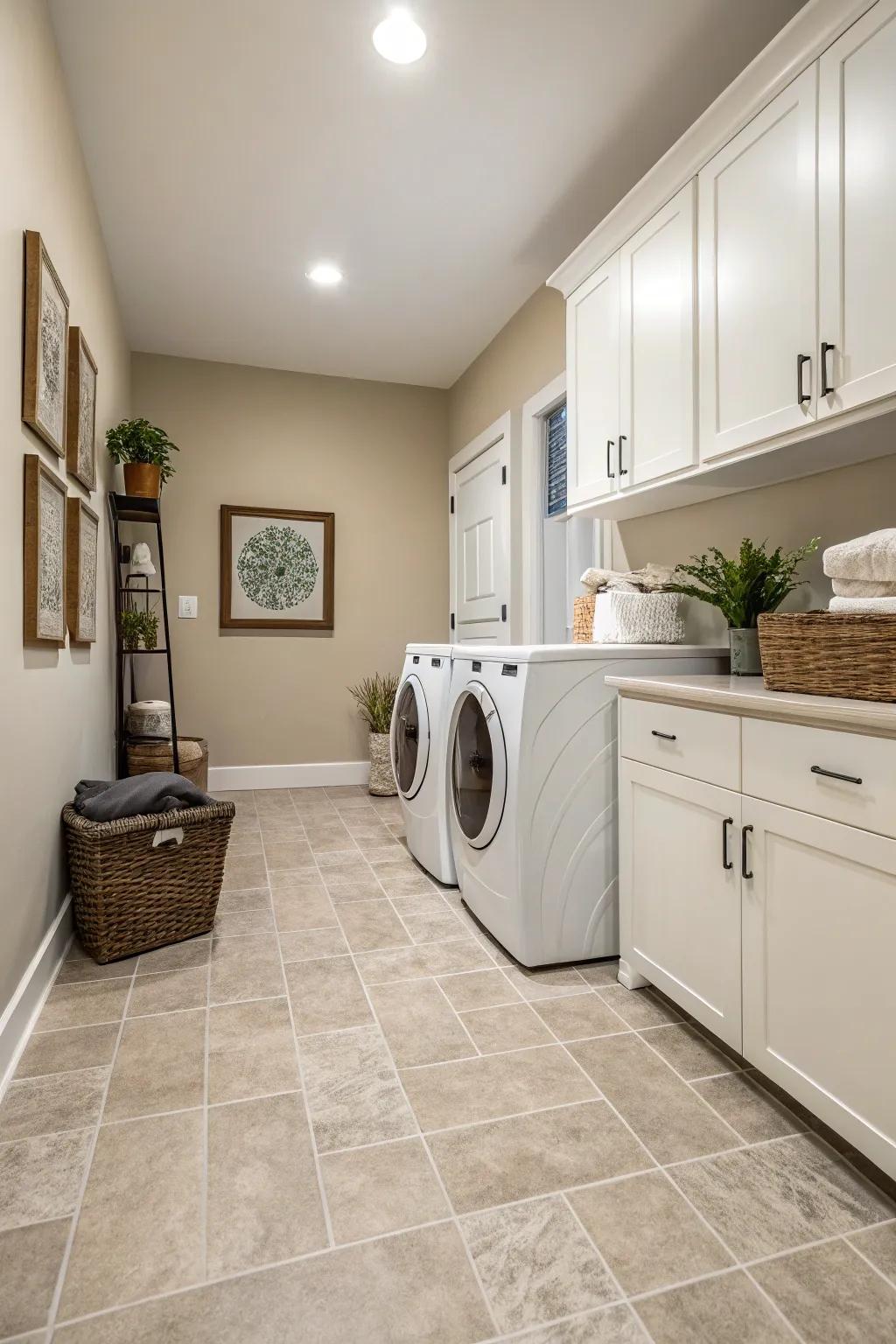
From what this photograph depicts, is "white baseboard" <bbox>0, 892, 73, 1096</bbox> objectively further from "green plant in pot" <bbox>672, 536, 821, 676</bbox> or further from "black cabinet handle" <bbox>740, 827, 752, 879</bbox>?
"green plant in pot" <bbox>672, 536, 821, 676</bbox>

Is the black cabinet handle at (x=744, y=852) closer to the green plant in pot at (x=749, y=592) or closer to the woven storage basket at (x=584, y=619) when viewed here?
the green plant in pot at (x=749, y=592)

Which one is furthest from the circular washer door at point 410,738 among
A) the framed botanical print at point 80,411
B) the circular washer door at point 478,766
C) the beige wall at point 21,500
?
the framed botanical print at point 80,411

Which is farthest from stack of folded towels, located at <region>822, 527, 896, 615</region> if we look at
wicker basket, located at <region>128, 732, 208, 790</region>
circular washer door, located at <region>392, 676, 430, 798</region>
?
wicker basket, located at <region>128, 732, 208, 790</region>

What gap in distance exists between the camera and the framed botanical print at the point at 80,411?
2.35 metres

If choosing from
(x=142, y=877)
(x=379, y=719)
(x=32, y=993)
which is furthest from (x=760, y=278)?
(x=379, y=719)

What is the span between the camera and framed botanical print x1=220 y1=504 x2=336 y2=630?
4.43 meters

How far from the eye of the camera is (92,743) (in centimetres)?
285

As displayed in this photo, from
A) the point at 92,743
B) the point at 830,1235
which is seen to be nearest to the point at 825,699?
the point at 830,1235

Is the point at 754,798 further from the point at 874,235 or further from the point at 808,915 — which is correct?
the point at 874,235

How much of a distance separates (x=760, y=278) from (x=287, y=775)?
359 cm

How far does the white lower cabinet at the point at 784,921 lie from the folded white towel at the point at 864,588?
0.29m

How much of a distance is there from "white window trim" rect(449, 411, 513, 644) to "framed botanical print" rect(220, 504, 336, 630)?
73cm

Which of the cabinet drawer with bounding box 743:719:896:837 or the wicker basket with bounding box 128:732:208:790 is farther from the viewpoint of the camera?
the wicker basket with bounding box 128:732:208:790

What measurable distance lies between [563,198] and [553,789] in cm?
213
